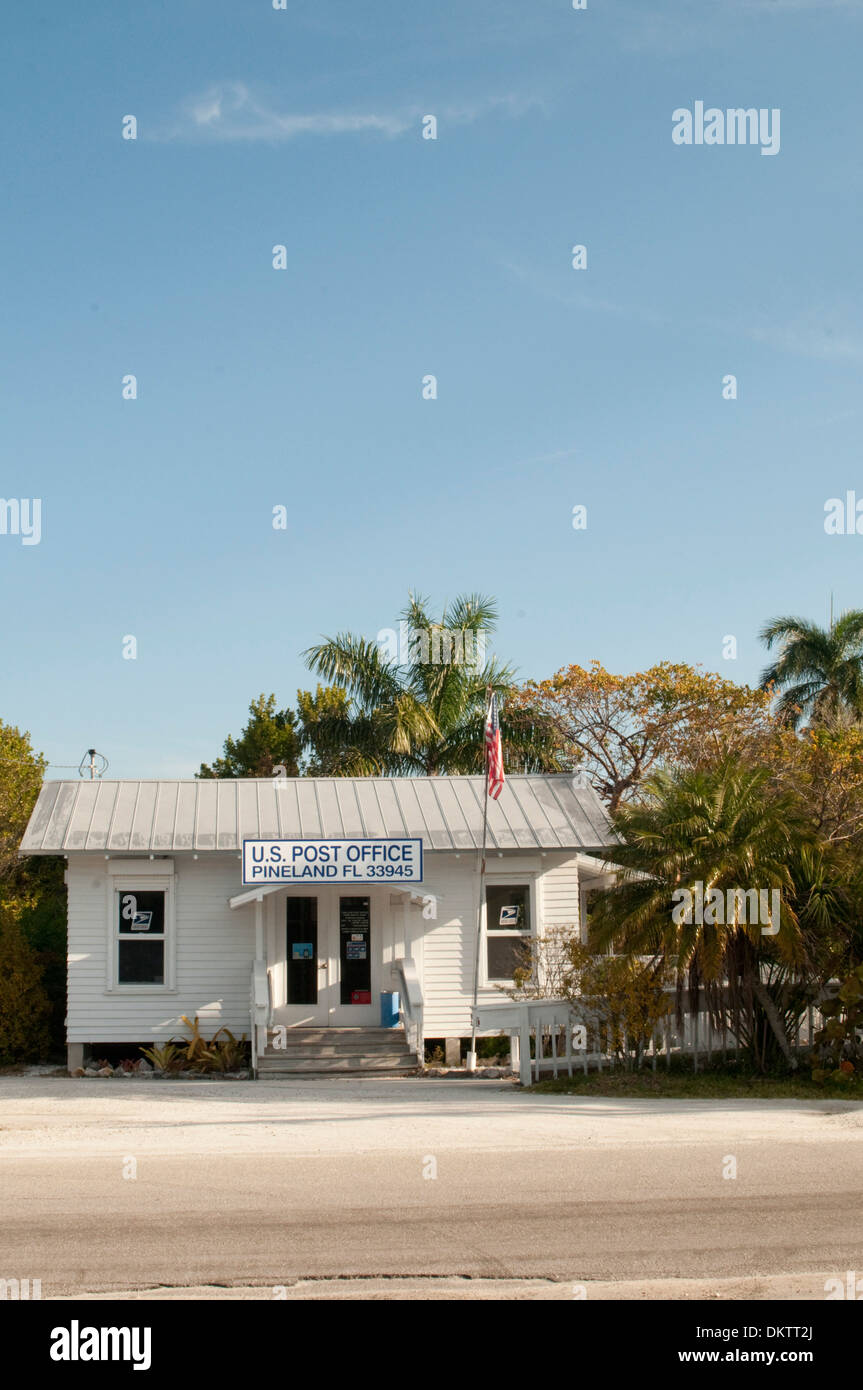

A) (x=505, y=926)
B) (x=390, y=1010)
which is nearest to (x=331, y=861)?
(x=390, y=1010)

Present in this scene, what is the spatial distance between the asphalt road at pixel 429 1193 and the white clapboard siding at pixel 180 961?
517cm

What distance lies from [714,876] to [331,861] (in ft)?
22.0

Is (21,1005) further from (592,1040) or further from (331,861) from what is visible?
(592,1040)

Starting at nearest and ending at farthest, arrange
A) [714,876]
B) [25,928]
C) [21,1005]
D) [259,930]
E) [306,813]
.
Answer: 1. [714,876]
2. [259,930]
3. [21,1005]
4. [306,813]
5. [25,928]

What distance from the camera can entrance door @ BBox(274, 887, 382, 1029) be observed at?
790 inches

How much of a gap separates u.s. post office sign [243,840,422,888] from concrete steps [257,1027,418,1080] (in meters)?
2.37

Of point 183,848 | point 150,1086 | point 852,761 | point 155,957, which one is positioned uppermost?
point 852,761

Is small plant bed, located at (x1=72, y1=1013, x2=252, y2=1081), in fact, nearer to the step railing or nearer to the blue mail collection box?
the blue mail collection box

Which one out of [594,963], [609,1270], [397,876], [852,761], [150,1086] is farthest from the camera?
[852,761]

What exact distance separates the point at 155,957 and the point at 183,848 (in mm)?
1847

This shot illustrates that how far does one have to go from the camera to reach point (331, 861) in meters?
19.2

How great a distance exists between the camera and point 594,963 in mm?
16094
